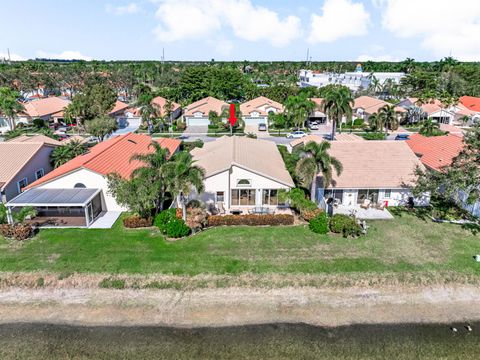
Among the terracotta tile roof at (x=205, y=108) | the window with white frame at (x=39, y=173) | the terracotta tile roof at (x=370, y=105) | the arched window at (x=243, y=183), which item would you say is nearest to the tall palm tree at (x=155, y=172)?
the arched window at (x=243, y=183)

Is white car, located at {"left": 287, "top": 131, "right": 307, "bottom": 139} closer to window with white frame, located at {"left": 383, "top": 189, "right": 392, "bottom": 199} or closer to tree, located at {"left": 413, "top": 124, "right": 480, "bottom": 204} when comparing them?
window with white frame, located at {"left": 383, "top": 189, "right": 392, "bottom": 199}

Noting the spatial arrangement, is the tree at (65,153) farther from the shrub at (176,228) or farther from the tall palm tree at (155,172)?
the shrub at (176,228)

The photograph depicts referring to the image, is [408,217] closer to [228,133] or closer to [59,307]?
[59,307]

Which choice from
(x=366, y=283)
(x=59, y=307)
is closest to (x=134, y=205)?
(x=59, y=307)

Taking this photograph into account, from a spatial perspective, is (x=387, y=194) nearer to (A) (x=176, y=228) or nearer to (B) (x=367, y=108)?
(A) (x=176, y=228)

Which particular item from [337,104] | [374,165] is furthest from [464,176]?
[337,104]
